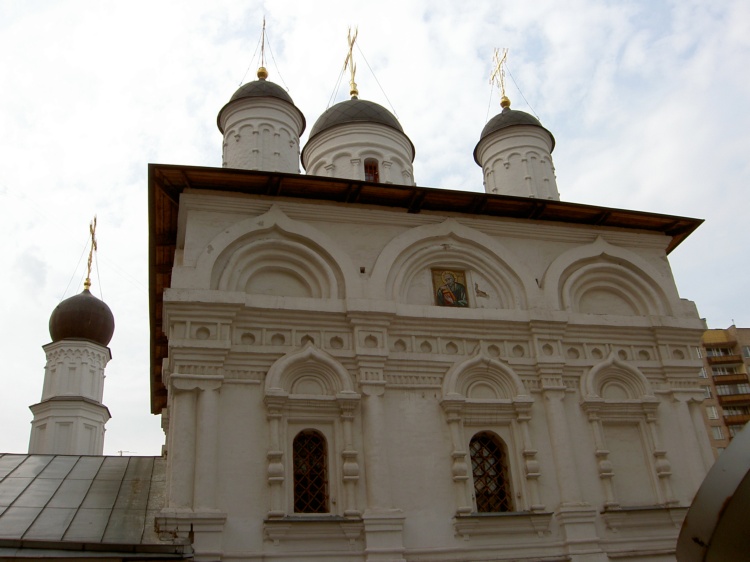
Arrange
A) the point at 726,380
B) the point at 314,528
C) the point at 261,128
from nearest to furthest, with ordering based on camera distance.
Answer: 1. the point at 314,528
2. the point at 261,128
3. the point at 726,380

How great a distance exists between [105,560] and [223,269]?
10.6 feet

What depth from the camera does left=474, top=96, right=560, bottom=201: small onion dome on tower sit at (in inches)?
489

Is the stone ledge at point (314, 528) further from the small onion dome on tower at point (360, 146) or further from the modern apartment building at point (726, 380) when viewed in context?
the modern apartment building at point (726, 380)

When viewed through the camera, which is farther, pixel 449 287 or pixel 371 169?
pixel 371 169

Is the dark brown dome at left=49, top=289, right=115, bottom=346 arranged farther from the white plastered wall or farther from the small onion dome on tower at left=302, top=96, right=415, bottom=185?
the white plastered wall

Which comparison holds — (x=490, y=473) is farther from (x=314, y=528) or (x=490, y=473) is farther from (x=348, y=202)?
(x=348, y=202)

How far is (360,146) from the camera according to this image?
12.3 meters

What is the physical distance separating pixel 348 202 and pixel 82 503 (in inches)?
177

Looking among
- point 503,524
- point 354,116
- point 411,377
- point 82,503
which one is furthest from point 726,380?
point 82,503

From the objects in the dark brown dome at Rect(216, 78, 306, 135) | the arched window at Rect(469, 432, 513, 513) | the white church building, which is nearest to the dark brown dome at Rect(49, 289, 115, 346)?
the dark brown dome at Rect(216, 78, 306, 135)

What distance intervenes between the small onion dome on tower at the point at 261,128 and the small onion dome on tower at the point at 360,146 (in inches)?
27.4

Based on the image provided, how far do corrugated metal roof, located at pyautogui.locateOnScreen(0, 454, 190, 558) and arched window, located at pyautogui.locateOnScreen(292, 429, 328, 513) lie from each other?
133 cm

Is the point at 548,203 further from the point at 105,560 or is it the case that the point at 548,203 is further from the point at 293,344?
the point at 105,560

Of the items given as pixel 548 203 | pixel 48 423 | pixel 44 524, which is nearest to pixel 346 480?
pixel 44 524
